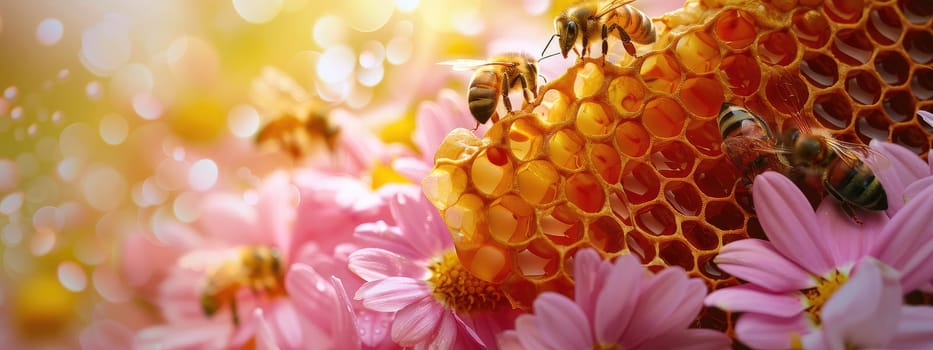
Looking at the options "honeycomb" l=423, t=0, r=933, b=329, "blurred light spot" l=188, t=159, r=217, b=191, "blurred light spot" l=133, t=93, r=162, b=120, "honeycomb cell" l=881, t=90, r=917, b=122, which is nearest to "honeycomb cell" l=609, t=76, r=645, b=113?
"honeycomb" l=423, t=0, r=933, b=329

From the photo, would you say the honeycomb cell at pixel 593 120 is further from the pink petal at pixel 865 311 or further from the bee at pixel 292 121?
the bee at pixel 292 121

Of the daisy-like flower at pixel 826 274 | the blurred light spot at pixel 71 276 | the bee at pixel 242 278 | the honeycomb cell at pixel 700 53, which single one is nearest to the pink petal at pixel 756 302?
the daisy-like flower at pixel 826 274

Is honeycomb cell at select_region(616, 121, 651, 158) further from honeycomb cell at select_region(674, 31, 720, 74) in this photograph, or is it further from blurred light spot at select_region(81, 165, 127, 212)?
blurred light spot at select_region(81, 165, 127, 212)

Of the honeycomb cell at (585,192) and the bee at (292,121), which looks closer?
the honeycomb cell at (585,192)

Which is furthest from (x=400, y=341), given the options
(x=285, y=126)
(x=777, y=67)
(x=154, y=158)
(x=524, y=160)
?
(x=154, y=158)

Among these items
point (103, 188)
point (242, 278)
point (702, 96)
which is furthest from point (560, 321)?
point (103, 188)

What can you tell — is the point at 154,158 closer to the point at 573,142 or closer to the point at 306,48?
the point at 306,48

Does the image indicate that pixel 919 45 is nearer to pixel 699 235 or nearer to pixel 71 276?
pixel 699 235
